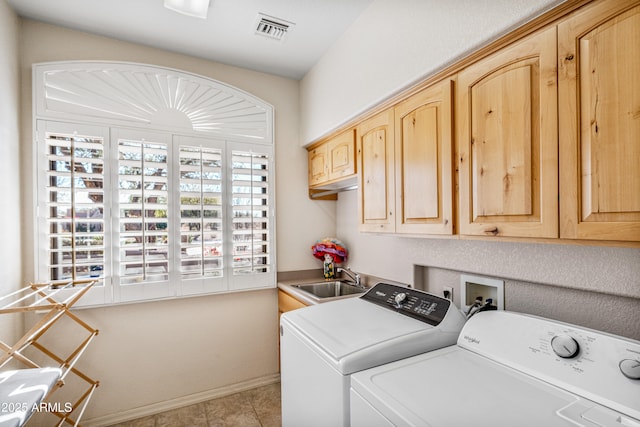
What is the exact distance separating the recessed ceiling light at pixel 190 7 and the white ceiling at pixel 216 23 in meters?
0.05

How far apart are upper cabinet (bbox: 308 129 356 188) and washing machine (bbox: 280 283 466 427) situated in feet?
3.02

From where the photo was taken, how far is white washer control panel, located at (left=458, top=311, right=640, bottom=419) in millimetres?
862

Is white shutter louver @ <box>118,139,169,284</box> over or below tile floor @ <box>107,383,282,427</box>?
over

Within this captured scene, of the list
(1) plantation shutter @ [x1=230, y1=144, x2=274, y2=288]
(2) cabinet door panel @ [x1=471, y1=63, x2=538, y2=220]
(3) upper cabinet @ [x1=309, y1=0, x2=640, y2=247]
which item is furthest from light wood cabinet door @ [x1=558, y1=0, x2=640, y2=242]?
(1) plantation shutter @ [x1=230, y1=144, x2=274, y2=288]

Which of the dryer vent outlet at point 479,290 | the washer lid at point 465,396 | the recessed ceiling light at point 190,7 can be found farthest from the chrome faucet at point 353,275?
the recessed ceiling light at point 190,7

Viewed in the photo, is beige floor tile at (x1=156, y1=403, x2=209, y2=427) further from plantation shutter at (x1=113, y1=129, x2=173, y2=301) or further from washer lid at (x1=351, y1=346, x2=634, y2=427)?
washer lid at (x1=351, y1=346, x2=634, y2=427)

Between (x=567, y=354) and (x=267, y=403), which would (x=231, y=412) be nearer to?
(x=267, y=403)

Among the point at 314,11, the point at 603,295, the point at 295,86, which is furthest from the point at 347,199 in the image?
the point at 603,295

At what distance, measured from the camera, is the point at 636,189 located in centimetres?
84

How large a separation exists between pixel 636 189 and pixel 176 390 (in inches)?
111

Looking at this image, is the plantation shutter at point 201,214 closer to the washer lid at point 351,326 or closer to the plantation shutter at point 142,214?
the plantation shutter at point 142,214

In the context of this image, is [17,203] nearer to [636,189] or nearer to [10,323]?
[10,323]

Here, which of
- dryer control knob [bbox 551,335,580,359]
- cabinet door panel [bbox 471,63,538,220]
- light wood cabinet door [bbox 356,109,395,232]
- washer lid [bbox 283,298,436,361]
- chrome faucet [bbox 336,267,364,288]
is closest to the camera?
dryer control knob [bbox 551,335,580,359]

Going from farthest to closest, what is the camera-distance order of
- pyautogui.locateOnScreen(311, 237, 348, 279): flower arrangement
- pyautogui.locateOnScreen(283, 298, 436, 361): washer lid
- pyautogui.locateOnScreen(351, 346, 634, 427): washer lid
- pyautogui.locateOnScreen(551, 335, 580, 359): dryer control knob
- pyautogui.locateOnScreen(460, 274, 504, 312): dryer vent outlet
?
pyautogui.locateOnScreen(311, 237, 348, 279): flower arrangement
pyautogui.locateOnScreen(460, 274, 504, 312): dryer vent outlet
pyautogui.locateOnScreen(283, 298, 436, 361): washer lid
pyautogui.locateOnScreen(551, 335, 580, 359): dryer control knob
pyautogui.locateOnScreen(351, 346, 634, 427): washer lid
